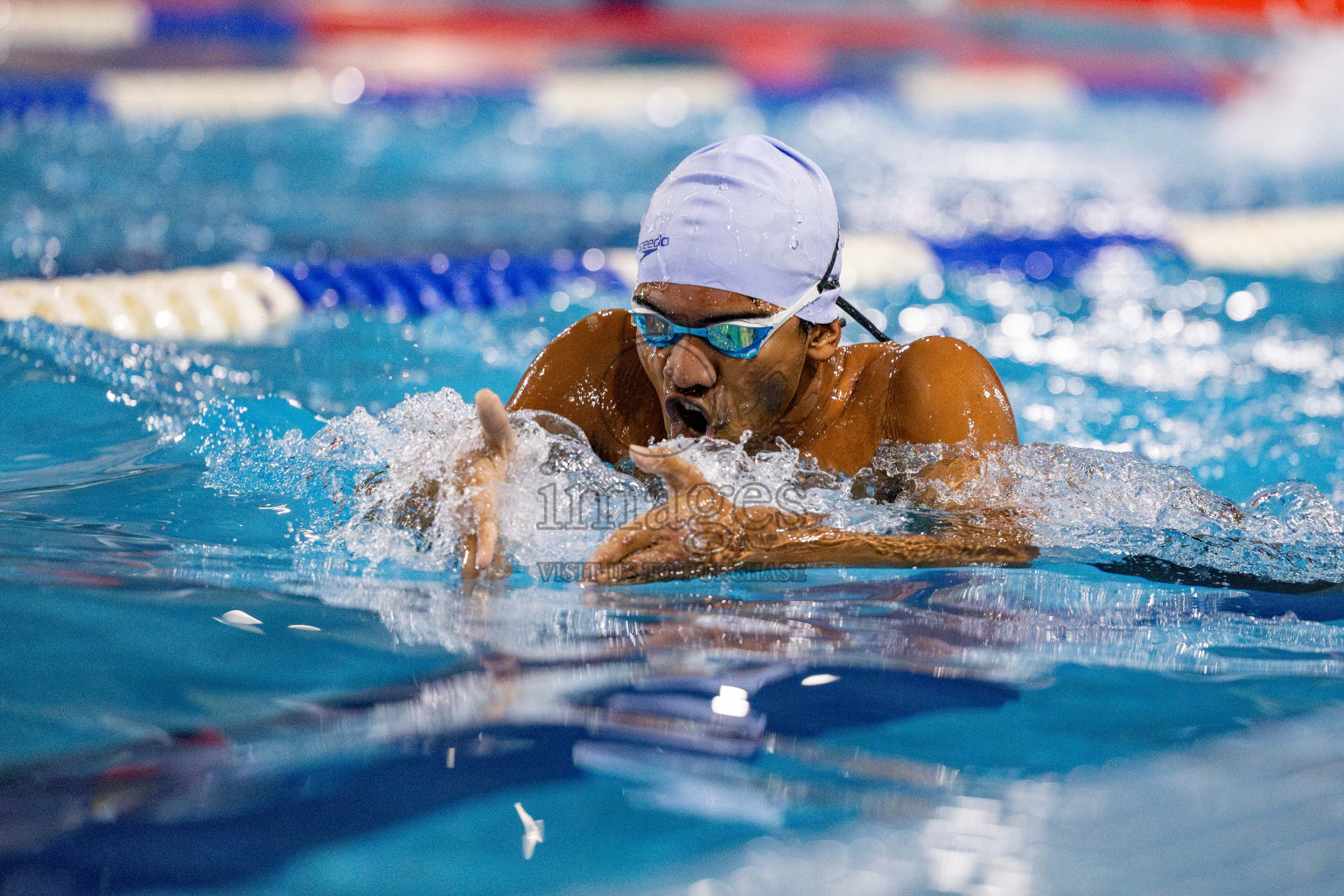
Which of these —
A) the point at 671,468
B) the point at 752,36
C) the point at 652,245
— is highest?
the point at 752,36

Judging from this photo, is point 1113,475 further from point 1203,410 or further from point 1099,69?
point 1099,69

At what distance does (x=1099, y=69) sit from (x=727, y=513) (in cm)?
1113

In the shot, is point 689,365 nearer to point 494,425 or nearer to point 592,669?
point 494,425

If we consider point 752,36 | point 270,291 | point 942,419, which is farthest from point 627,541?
point 752,36

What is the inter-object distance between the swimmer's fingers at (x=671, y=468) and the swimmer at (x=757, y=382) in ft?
0.13

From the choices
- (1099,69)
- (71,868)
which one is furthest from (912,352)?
(1099,69)

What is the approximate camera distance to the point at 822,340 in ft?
7.88

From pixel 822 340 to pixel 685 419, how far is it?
32 cm

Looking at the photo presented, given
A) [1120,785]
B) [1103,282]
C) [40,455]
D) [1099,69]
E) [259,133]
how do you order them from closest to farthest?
[1120,785], [40,455], [1103,282], [259,133], [1099,69]

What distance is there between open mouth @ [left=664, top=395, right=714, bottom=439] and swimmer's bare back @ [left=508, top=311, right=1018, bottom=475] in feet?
0.56

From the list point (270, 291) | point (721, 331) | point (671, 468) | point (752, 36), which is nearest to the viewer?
point (671, 468)

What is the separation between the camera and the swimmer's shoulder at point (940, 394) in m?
2.27

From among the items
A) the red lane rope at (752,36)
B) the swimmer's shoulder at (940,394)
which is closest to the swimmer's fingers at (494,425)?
the swimmer's shoulder at (940,394)

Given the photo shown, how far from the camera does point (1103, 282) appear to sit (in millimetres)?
5414
